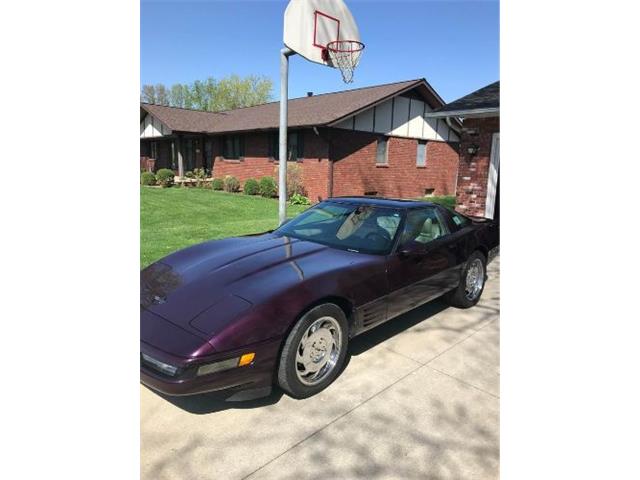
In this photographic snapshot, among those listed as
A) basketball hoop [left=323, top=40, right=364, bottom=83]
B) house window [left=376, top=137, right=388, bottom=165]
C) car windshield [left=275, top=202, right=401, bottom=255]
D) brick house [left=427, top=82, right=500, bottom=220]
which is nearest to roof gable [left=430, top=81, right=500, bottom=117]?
brick house [left=427, top=82, right=500, bottom=220]

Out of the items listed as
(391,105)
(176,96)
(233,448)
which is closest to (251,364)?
(233,448)

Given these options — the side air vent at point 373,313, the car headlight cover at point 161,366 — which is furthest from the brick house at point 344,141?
the car headlight cover at point 161,366

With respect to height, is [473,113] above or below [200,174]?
above

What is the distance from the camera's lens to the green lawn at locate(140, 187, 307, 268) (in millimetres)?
7328

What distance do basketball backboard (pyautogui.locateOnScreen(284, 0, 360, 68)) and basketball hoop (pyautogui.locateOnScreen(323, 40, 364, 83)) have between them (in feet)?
0.21

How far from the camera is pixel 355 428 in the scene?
8.48ft

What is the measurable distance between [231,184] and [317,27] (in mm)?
12793

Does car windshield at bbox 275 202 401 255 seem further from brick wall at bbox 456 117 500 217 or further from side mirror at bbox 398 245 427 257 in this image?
brick wall at bbox 456 117 500 217

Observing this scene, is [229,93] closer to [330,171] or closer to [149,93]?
[149,93]

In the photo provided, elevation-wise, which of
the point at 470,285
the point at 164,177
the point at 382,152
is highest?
the point at 382,152

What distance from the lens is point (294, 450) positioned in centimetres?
238

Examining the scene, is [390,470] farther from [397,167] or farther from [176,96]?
[176,96]

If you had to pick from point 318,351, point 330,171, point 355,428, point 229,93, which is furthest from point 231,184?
point 229,93

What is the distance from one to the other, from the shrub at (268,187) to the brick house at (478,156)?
25.8 feet
